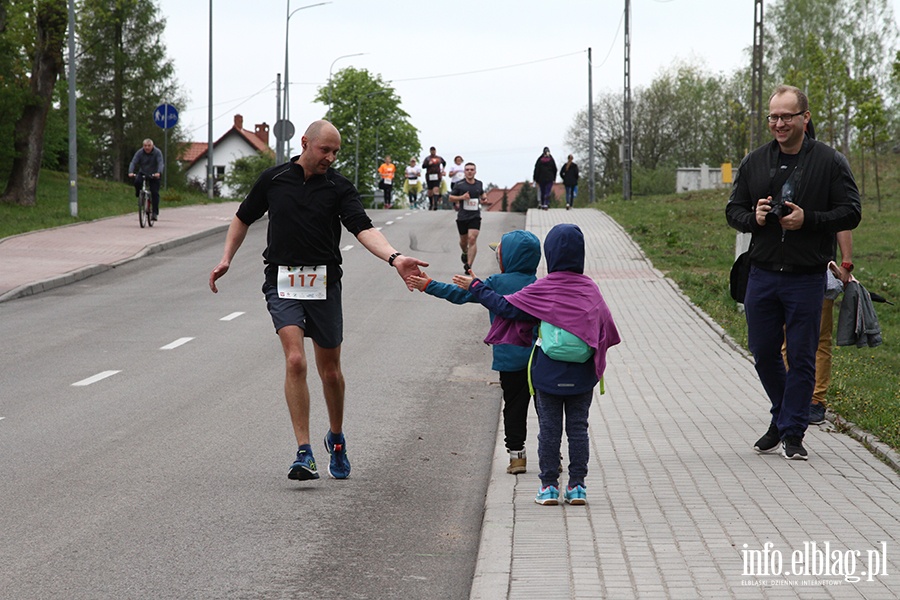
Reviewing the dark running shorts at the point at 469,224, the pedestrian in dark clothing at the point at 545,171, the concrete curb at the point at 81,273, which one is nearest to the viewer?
the concrete curb at the point at 81,273

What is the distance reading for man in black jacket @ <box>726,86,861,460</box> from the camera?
7379 millimetres

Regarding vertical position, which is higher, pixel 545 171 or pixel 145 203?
pixel 545 171

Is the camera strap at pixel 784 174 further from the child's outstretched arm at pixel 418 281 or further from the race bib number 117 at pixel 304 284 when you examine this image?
the race bib number 117 at pixel 304 284

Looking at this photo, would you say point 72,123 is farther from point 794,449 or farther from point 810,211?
point 794,449

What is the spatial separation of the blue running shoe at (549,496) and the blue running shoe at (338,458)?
4.50 ft

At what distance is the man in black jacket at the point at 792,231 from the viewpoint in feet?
24.2

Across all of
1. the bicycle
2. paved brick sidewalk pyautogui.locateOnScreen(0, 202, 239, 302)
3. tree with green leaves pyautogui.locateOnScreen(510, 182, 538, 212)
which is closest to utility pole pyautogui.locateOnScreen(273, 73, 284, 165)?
paved brick sidewalk pyautogui.locateOnScreen(0, 202, 239, 302)

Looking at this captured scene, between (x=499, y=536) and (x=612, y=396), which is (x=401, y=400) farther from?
(x=499, y=536)

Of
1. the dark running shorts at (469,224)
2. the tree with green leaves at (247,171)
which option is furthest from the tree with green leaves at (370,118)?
the dark running shorts at (469,224)

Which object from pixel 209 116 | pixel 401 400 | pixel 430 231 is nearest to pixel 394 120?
pixel 209 116

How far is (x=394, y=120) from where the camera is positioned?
4183 inches

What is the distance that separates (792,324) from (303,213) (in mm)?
2989

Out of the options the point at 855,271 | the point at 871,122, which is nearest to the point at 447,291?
the point at 855,271

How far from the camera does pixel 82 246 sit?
2461 centimetres
